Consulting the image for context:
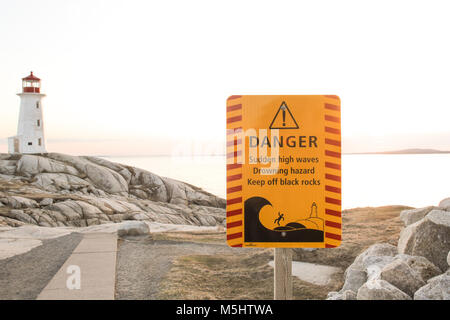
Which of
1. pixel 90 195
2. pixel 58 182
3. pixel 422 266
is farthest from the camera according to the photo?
pixel 58 182

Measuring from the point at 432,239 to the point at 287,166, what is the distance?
548 cm

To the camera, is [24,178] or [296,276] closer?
[296,276]

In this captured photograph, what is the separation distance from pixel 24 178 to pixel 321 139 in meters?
42.2

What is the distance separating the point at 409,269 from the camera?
6852 mm

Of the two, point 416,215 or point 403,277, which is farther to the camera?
point 416,215

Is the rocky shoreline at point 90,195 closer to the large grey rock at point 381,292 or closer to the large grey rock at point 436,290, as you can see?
the large grey rock at point 381,292

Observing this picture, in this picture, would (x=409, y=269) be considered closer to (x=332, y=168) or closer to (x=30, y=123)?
(x=332, y=168)

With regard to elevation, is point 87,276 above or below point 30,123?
below

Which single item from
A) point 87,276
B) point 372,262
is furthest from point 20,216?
point 372,262

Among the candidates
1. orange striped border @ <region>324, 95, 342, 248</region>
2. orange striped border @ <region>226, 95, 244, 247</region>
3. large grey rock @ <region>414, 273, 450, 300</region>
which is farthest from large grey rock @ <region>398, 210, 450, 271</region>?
orange striped border @ <region>226, 95, 244, 247</region>

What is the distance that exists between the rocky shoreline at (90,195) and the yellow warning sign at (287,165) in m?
21.3

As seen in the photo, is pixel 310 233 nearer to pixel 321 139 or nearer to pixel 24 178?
pixel 321 139
